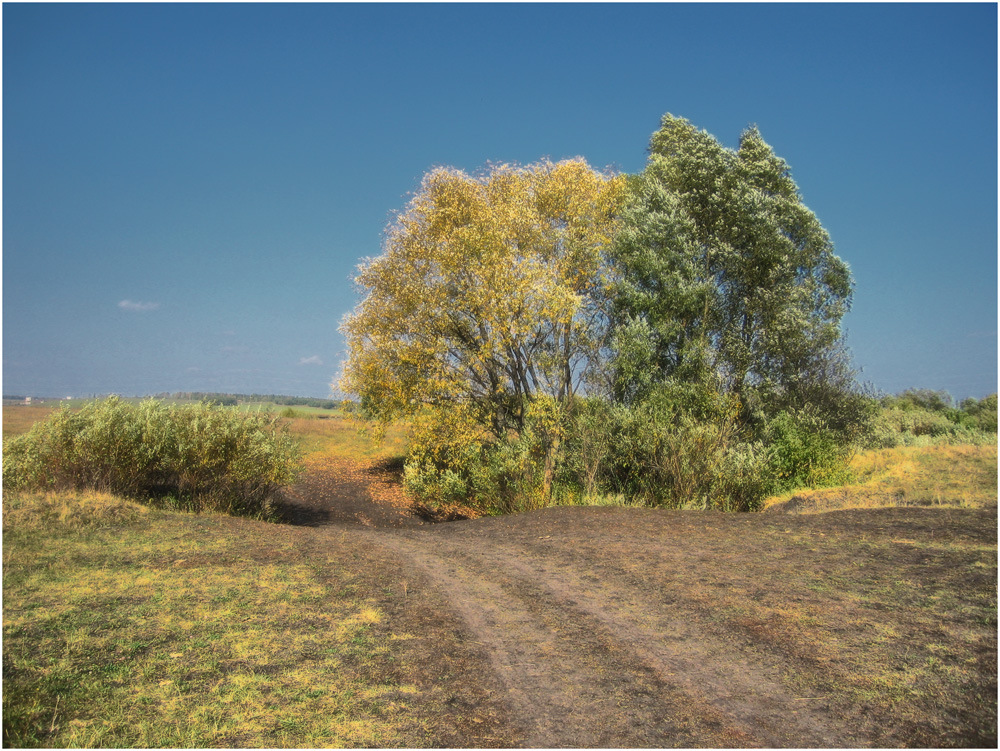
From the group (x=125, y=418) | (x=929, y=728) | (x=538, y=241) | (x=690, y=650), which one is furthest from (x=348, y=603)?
(x=538, y=241)

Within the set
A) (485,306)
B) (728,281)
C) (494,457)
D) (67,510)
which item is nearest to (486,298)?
(485,306)

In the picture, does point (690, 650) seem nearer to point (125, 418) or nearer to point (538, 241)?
point (125, 418)

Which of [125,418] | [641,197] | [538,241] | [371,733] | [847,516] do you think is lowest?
[371,733]

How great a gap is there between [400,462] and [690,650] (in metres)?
22.4

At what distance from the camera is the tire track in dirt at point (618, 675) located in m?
4.40

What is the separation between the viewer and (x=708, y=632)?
621 cm

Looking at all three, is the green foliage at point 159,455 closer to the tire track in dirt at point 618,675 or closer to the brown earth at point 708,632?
the brown earth at point 708,632

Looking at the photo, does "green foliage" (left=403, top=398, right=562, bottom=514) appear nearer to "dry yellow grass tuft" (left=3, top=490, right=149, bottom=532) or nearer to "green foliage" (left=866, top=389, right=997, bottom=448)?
"dry yellow grass tuft" (left=3, top=490, right=149, bottom=532)

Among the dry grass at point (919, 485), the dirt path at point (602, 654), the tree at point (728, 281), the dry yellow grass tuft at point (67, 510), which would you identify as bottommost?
the dirt path at point (602, 654)

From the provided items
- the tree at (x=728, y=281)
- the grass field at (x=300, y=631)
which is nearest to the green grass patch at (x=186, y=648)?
the grass field at (x=300, y=631)

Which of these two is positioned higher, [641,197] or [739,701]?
[641,197]

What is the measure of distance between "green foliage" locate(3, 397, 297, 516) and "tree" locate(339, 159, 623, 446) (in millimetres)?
4105

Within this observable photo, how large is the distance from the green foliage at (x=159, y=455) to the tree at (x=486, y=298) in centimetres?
411

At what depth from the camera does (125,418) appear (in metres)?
12.8
